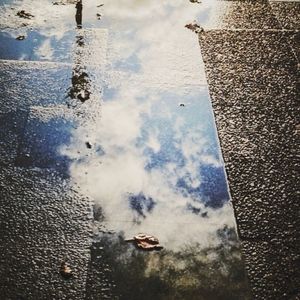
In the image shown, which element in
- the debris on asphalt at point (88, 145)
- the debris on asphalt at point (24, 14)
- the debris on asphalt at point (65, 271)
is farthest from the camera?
the debris on asphalt at point (24, 14)

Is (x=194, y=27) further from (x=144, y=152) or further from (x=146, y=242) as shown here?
(x=146, y=242)

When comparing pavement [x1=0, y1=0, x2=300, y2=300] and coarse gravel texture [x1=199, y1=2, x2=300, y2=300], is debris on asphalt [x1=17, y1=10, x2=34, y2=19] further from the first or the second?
coarse gravel texture [x1=199, y1=2, x2=300, y2=300]

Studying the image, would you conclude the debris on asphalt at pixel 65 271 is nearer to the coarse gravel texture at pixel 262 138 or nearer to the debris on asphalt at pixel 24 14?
the coarse gravel texture at pixel 262 138

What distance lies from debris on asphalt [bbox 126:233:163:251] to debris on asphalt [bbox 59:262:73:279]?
466mm

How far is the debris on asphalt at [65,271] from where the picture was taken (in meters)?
2.39

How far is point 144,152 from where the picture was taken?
10.4 ft

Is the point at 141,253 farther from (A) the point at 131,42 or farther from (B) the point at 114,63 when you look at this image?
(A) the point at 131,42

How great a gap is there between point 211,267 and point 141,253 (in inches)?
20.0

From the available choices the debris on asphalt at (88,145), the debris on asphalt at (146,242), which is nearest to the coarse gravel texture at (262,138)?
the debris on asphalt at (146,242)

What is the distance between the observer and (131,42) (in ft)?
14.0

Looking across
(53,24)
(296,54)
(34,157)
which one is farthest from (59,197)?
(296,54)

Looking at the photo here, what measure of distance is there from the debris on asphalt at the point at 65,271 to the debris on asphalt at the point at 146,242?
47 centimetres

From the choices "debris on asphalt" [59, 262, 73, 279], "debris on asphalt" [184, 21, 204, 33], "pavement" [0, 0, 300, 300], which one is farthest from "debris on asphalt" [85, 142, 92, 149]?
"debris on asphalt" [184, 21, 204, 33]

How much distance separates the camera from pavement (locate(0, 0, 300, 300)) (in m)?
2.45
